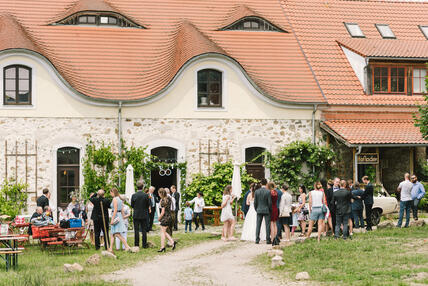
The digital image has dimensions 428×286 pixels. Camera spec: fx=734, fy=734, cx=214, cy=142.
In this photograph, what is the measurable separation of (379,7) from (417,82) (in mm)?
5255

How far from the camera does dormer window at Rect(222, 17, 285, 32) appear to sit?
29188 millimetres

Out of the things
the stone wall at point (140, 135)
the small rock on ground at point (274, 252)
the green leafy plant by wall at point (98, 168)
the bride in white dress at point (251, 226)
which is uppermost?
the stone wall at point (140, 135)

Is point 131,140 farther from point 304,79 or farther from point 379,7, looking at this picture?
point 379,7

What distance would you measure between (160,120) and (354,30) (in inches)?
385

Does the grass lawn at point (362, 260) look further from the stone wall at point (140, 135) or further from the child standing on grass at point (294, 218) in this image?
the stone wall at point (140, 135)

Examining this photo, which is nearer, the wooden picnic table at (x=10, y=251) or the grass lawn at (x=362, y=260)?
the grass lawn at (x=362, y=260)

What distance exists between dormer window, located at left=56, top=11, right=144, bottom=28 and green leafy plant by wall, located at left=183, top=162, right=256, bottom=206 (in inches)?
269

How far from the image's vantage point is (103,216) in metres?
18.4

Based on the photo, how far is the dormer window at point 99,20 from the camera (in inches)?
1101

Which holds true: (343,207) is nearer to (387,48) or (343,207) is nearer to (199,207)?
(199,207)

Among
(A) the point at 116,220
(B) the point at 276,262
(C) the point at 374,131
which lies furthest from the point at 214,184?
(B) the point at 276,262

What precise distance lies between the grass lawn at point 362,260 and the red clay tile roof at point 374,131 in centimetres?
729

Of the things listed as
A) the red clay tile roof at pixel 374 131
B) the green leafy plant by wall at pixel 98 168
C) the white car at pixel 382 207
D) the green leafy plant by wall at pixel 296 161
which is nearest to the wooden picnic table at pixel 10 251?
the green leafy plant by wall at pixel 98 168

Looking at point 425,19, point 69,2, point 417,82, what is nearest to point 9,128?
point 69,2
